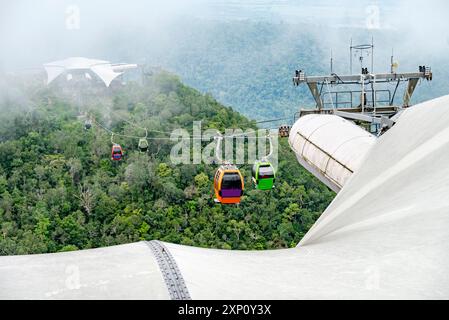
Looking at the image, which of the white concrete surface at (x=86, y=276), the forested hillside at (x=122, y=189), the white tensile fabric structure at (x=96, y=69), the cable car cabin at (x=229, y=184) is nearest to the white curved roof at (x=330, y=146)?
the cable car cabin at (x=229, y=184)

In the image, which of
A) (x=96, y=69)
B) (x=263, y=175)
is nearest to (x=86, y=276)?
(x=263, y=175)

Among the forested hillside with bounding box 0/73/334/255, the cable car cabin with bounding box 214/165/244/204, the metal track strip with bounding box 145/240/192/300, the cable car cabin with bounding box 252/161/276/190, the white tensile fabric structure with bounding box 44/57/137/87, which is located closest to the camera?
the metal track strip with bounding box 145/240/192/300

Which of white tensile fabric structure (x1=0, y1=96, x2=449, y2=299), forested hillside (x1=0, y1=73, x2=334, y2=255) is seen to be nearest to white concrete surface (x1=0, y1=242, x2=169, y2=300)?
white tensile fabric structure (x1=0, y1=96, x2=449, y2=299)

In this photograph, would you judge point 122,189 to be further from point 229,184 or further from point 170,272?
point 170,272

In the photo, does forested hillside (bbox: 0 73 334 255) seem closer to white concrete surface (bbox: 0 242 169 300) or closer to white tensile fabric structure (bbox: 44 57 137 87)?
white tensile fabric structure (bbox: 44 57 137 87)

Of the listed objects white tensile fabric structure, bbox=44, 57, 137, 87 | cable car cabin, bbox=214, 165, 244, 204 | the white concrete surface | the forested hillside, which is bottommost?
the forested hillside

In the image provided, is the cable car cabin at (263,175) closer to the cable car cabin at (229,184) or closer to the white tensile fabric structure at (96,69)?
the cable car cabin at (229,184)
